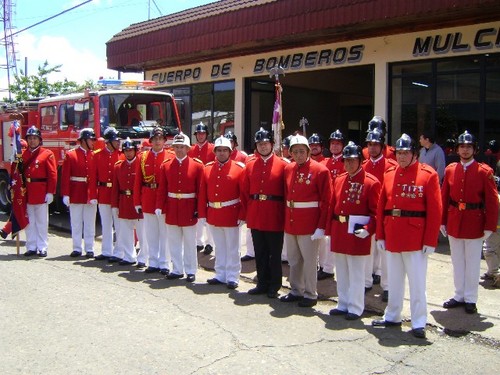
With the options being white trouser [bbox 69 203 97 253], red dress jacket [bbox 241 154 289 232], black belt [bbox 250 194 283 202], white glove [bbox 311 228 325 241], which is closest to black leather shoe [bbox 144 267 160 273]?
white trouser [bbox 69 203 97 253]

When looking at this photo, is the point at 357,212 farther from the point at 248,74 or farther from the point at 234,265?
the point at 248,74

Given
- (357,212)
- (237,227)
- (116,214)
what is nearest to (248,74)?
(116,214)

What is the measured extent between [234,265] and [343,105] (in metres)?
12.8

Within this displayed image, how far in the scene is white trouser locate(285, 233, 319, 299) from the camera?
22.0ft

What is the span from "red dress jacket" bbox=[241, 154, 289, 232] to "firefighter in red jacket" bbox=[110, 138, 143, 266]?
231cm

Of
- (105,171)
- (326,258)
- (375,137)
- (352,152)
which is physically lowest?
(326,258)

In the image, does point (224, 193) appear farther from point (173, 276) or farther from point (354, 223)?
point (354, 223)

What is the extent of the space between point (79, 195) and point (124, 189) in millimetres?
1198

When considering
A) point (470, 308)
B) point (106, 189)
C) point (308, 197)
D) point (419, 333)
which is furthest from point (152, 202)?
point (470, 308)

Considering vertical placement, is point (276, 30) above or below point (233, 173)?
above

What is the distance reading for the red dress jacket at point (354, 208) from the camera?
615 cm

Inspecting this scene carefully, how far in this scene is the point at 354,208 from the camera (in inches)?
245

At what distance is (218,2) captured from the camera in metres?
15.5

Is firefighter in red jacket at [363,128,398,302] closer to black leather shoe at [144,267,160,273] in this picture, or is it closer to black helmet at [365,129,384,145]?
black helmet at [365,129,384,145]
